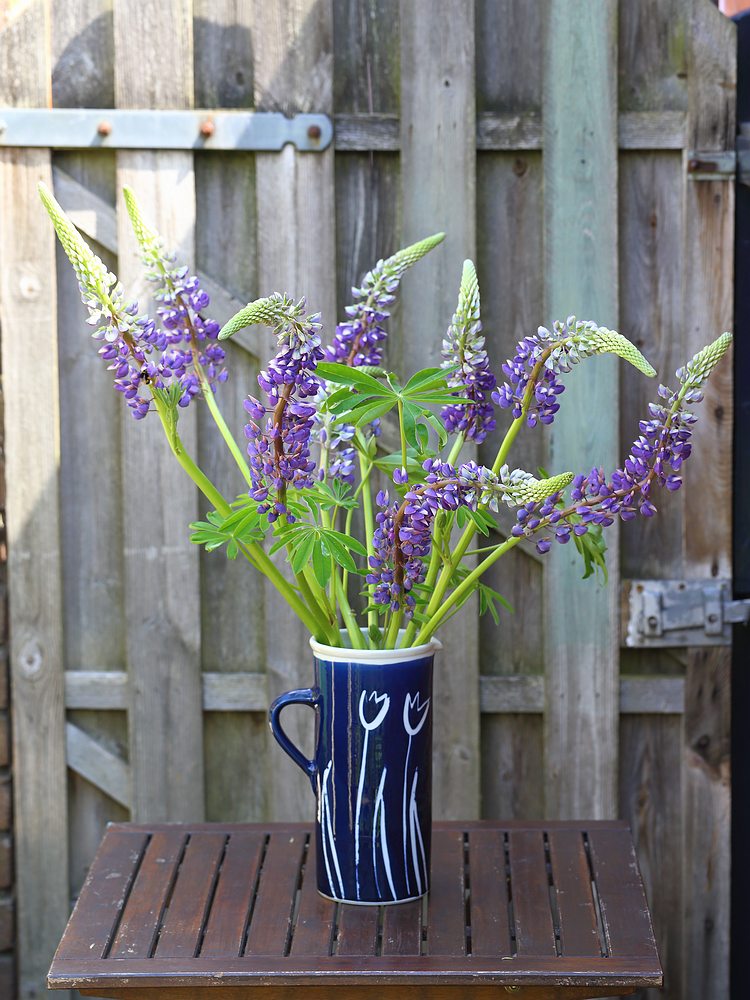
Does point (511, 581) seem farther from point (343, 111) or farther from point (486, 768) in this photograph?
point (343, 111)

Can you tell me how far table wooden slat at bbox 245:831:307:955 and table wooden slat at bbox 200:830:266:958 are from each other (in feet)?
0.04

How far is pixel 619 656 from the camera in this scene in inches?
86.2

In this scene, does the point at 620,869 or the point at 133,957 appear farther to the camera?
the point at 620,869

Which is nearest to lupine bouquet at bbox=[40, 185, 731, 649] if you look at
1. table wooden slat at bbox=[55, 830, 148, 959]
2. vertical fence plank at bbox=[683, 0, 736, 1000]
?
table wooden slat at bbox=[55, 830, 148, 959]

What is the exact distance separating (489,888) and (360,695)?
0.34 metres

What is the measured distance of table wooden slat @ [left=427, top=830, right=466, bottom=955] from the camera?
4.56 ft

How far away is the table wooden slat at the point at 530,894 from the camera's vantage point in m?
1.39

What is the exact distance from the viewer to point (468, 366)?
144 cm

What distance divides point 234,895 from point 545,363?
2.53 feet

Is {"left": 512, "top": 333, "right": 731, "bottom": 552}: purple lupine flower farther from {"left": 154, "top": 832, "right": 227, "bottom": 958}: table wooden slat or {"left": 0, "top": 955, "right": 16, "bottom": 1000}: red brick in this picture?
{"left": 0, "top": 955, "right": 16, "bottom": 1000}: red brick

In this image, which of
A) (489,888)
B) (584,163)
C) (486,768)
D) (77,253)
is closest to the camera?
(77,253)

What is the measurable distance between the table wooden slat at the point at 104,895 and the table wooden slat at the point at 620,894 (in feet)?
1.96

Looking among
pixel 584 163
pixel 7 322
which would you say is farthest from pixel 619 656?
pixel 7 322

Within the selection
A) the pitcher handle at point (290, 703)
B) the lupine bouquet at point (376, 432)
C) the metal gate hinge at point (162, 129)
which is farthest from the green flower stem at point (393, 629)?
the metal gate hinge at point (162, 129)
